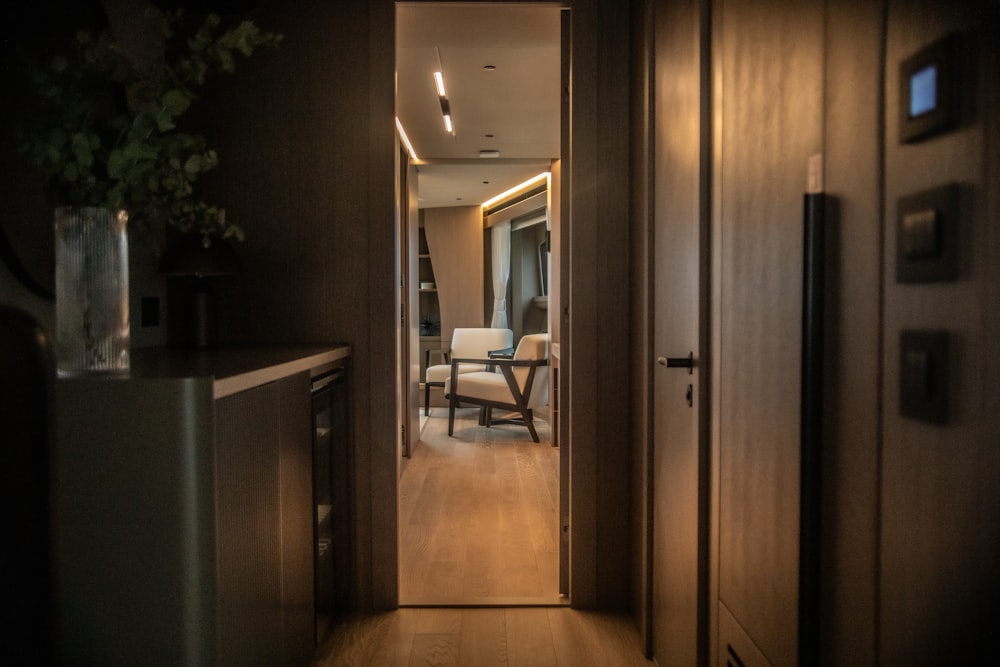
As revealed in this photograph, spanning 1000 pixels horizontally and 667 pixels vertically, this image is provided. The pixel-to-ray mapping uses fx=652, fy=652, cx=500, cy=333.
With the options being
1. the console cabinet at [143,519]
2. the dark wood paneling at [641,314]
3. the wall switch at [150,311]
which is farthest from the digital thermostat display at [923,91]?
the wall switch at [150,311]

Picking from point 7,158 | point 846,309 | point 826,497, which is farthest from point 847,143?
point 7,158

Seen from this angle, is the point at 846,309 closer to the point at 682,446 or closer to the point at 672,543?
the point at 682,446

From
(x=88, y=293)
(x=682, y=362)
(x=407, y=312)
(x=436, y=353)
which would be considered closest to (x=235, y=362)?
(x=88, y=293)

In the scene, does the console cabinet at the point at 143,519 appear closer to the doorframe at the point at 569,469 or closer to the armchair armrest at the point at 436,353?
the doorframe at the point at 569,469

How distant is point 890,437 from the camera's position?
2.74ft

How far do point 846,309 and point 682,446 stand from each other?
0.90 metres

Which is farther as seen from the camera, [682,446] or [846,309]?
[682,446]

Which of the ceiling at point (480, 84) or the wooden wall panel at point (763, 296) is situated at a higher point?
the ceiling at point (480, 84)

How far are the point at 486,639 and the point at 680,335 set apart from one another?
1.25 m

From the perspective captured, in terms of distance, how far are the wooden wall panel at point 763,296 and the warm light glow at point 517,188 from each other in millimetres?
5156

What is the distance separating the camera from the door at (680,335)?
5.34ft

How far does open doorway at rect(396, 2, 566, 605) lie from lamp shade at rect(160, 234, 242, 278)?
45.9 inches

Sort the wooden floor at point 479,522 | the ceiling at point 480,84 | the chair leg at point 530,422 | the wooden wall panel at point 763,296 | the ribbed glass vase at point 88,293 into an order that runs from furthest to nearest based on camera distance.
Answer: the chair leg at point 530,422 → the ceiling at point 480,84 → the wooden floor at point 479,522 → the ribbed glass vase at point 88,293 → the wooden wall panel at point 763,296

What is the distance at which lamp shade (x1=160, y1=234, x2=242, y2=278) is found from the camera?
2010 millimetres
